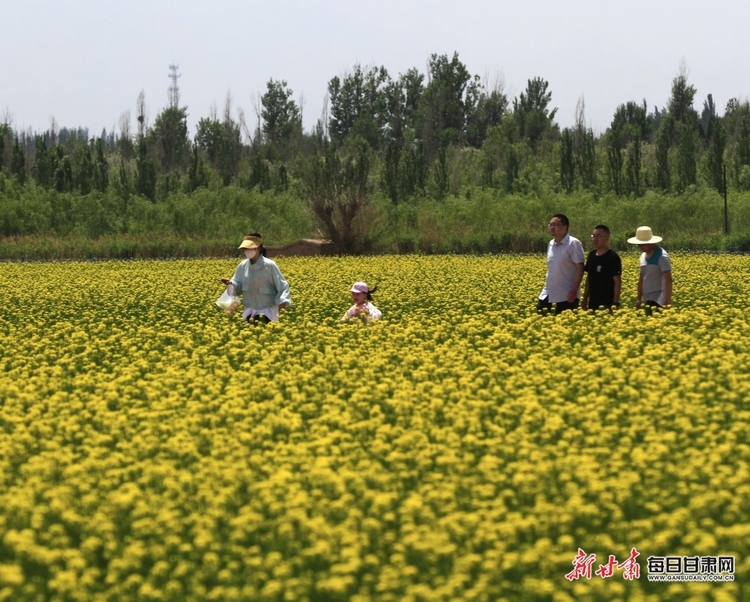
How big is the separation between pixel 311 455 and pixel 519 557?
2.26m

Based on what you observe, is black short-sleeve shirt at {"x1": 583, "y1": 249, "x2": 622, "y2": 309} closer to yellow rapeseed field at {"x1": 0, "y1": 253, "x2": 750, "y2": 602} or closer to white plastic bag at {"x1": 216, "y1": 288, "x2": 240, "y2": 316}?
yellow rapeseed field at {"x1": 0, "y1": 253, "x2": 750, "y2": 602}

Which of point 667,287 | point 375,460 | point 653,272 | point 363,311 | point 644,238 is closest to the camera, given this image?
point 375,460

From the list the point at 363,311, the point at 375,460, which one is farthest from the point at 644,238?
the point at 375,460

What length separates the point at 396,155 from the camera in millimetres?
63844

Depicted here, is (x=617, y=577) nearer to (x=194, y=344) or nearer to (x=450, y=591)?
(x=450, y=591)

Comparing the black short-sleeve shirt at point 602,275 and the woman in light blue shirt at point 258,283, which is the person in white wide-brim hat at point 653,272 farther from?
the woman in light blue shirt at point 258,283

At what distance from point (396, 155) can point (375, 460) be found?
5759 cm

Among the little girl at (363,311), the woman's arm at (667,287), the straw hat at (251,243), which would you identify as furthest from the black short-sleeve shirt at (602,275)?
the straw hat at (251,243)

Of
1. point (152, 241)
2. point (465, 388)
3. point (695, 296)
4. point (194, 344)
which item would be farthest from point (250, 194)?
point (465, 388)

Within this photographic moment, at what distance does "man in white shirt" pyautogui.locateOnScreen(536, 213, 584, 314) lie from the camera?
41.2ft

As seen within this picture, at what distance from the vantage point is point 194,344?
13000mm

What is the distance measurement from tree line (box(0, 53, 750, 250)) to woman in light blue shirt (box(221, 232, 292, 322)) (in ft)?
91.6

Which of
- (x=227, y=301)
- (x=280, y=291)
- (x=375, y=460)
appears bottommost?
(x=375, y=460)

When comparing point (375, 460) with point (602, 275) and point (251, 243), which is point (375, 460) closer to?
point (251, 243)
